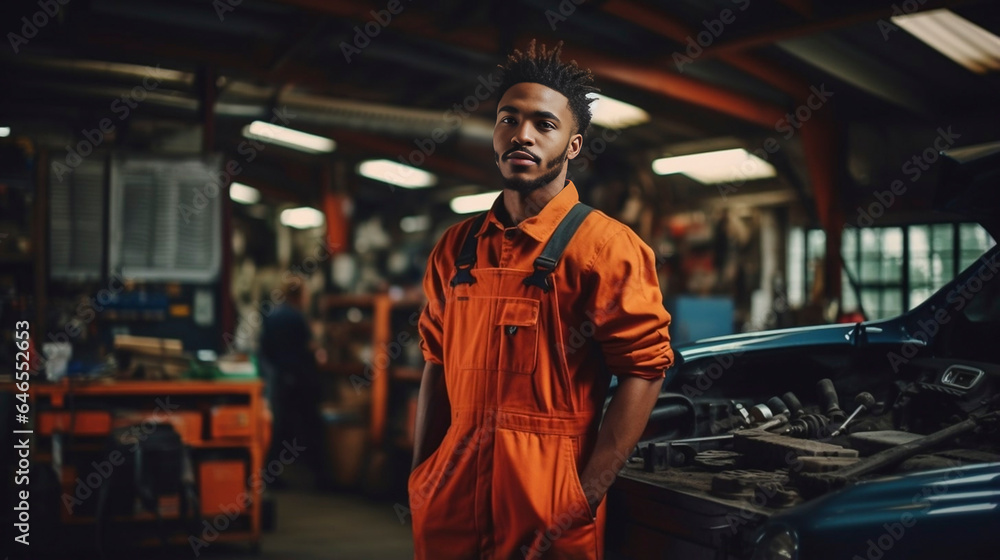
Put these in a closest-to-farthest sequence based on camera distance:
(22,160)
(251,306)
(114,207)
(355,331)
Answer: (22,160) → (114,207) → (355,331) → (251,306)

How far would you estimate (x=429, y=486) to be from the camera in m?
1.89

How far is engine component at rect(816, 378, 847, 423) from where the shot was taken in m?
2.63

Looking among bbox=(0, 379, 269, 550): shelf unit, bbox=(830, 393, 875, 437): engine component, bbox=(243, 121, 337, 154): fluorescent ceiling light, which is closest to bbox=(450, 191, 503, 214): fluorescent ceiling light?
bbox=(243, 121, 337, 154): fluorescent ceiling light

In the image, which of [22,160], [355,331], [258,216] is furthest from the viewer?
[258,216]

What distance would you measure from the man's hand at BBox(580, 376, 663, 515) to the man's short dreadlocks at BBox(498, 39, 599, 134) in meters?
0.65

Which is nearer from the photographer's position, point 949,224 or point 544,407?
point 544,407

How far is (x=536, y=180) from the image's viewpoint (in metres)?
1.92

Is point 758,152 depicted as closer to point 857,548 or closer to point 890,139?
point 890,139

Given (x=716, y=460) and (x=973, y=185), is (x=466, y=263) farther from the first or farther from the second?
(x=973, y=185)

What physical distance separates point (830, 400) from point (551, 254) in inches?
52.8

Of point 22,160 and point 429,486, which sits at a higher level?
point 22,160

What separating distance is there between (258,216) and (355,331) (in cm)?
1195

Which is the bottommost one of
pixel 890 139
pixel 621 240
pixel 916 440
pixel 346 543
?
pixel 346 543

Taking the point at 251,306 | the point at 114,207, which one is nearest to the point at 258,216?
the point at 251,306
